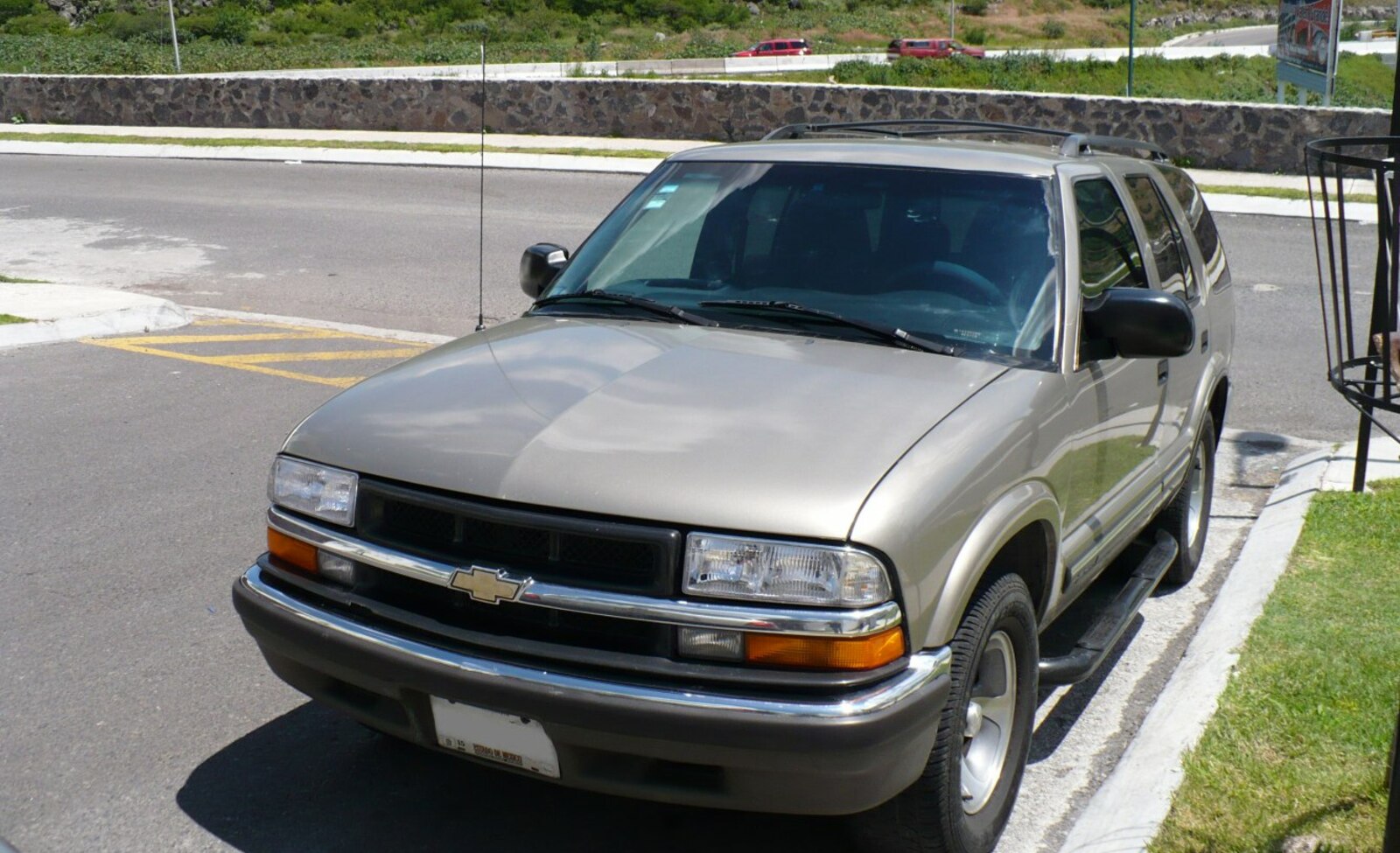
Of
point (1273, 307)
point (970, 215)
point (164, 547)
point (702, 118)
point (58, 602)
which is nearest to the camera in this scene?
point (970, 215)

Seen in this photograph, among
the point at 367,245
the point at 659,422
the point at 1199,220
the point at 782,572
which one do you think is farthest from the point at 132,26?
the point at 782,572

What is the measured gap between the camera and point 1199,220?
6090 millimetres

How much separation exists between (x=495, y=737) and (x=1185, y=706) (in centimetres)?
229

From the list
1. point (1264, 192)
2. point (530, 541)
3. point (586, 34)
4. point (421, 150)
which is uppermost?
point (586, 34)

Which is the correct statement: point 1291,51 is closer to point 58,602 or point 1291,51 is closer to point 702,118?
point 702,118

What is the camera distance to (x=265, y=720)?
14.5 ft

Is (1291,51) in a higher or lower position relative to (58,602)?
higher

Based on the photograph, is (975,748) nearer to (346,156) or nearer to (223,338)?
(223,338)

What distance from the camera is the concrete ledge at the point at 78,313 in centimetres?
1013

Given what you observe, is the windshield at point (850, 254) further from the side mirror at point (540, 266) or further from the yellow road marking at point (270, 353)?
the yellow road marking at point (270, 353)

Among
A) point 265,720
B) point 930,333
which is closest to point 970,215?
point 930,333

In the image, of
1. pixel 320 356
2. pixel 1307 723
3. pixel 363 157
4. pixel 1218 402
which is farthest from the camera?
pixel 363 157

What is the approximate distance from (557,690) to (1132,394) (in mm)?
2387

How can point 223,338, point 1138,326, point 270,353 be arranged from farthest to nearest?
point 223,338, point 270,353, point 1138,326
